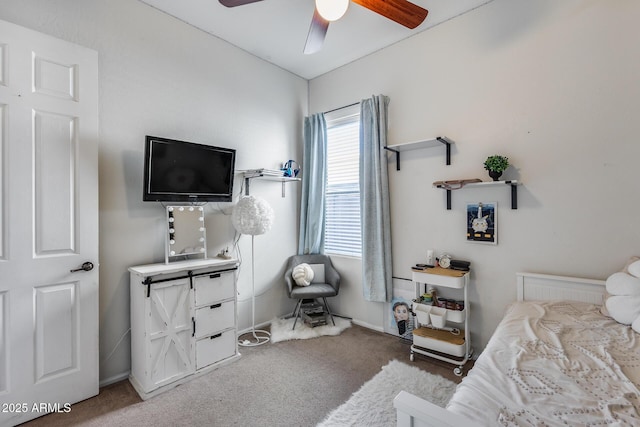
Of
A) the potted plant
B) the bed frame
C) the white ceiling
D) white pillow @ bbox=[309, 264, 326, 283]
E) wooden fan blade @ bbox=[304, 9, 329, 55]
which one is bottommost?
white pillow @ bbox=[309, 264, 326, 283]

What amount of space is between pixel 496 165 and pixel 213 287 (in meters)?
2.44

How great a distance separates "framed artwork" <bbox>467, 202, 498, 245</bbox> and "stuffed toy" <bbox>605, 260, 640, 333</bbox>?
0.77 m

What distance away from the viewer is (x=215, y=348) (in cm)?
242

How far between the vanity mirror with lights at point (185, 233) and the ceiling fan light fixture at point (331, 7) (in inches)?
71.6

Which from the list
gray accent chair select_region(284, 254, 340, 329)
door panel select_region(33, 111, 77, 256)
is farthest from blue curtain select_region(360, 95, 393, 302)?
door panel select_region(33, 111, 77, 256)

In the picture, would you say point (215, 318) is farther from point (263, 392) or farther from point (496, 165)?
point (496, 165)

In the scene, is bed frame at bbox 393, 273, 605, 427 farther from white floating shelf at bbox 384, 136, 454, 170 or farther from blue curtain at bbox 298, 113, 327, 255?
blue curtain at bbox 298, 113, 327, 255

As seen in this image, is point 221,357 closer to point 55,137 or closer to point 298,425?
point 298,425

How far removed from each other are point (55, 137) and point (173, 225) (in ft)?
3.12

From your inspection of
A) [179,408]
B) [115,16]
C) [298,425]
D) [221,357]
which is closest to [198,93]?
[115,16]

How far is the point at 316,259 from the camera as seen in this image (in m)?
3.51

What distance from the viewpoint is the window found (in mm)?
3375

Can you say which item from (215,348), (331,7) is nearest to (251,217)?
(215,348)

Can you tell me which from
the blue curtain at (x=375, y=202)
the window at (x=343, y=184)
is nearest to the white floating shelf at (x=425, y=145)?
the blue curtain at (x=375, y=202)
